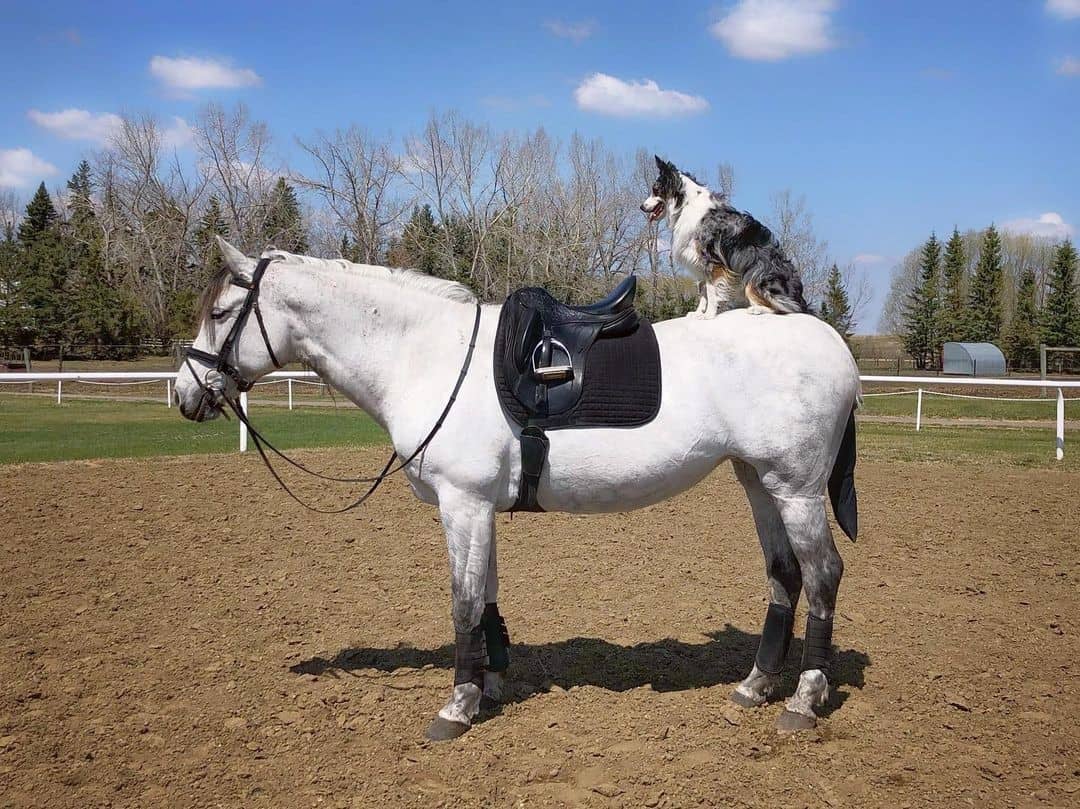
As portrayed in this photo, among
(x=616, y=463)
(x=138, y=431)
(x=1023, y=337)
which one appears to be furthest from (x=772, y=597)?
(x=1023, y=337)

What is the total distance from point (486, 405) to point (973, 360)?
4433 centimetres

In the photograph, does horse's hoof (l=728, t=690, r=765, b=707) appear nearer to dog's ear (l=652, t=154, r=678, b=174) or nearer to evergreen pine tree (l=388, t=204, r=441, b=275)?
dog's ear (l=652, t=154, r=678, b=174)

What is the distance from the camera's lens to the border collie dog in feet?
13.5

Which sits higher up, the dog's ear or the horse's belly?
the dog's ear

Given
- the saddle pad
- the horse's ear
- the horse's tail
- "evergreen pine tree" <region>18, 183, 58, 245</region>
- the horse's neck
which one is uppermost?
"evergreen pine tree" <region>18, 183, 58, 245</region>

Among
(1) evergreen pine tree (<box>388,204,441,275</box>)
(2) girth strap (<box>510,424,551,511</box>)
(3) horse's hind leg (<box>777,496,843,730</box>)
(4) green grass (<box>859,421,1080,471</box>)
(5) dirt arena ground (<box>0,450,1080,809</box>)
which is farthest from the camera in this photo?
(1) evergreen pine tree (<box>388,204,441,275</box>)

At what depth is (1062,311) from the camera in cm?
4388

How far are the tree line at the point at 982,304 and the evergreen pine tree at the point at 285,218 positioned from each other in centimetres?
3753

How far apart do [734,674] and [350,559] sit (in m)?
3.79

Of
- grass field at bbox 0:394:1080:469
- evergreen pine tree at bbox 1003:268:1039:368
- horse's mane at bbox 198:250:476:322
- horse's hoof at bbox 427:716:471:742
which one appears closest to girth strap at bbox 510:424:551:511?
horse's mane at bbox 198:250:476:322

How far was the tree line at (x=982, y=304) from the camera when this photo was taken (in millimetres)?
44031

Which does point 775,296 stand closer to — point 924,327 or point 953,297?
point 924,327

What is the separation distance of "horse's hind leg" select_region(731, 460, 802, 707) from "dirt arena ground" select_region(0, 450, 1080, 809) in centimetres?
13

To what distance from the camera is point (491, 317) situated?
4074 mm
